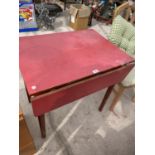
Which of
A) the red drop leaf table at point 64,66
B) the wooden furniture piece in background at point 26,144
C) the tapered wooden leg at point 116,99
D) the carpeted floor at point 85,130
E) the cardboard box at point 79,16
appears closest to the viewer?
the red drop leaf table at point 64,66

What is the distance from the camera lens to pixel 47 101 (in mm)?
953

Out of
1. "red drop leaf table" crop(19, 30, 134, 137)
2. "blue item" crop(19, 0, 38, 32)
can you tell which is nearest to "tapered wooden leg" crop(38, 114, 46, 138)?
"red drop leaf table" crop(19, 30, 134, 137)

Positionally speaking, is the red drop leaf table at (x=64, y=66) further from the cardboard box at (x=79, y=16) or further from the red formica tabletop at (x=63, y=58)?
the cardboard box at (x=79, y=16)

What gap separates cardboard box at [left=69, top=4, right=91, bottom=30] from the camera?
2.93 meters

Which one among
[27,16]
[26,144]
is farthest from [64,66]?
[27,16]

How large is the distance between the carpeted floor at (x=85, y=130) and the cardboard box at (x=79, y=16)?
1.81 meters

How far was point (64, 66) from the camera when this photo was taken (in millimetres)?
1052

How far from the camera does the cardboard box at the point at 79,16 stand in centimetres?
293

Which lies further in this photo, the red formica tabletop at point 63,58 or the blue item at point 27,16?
the blue item at point 27,16

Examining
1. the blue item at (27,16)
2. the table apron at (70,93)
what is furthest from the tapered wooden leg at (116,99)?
the blue item at (27,16)
